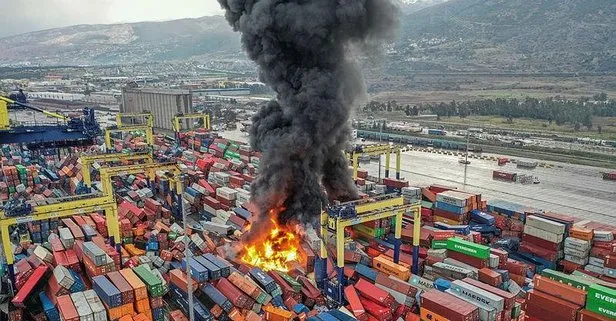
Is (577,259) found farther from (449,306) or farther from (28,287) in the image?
(28,287)

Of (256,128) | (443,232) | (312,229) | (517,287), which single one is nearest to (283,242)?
(312,229)

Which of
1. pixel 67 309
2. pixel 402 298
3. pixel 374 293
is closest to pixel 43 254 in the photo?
pixel 67 309

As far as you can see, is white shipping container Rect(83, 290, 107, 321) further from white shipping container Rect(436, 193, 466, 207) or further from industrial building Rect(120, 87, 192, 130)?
industrial building Rect(120, 87, 192, 130)

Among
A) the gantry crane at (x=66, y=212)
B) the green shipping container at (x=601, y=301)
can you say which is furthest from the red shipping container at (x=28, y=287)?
the green shipping container at (x=601, y=301)

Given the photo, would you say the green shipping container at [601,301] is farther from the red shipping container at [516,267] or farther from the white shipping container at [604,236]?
the white shipping container at [604,236]

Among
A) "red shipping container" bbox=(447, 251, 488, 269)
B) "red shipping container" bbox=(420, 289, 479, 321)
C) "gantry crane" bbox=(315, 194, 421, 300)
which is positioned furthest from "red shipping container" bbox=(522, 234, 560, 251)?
"red shipping container" bbox=(420, 289, 479, 321)
